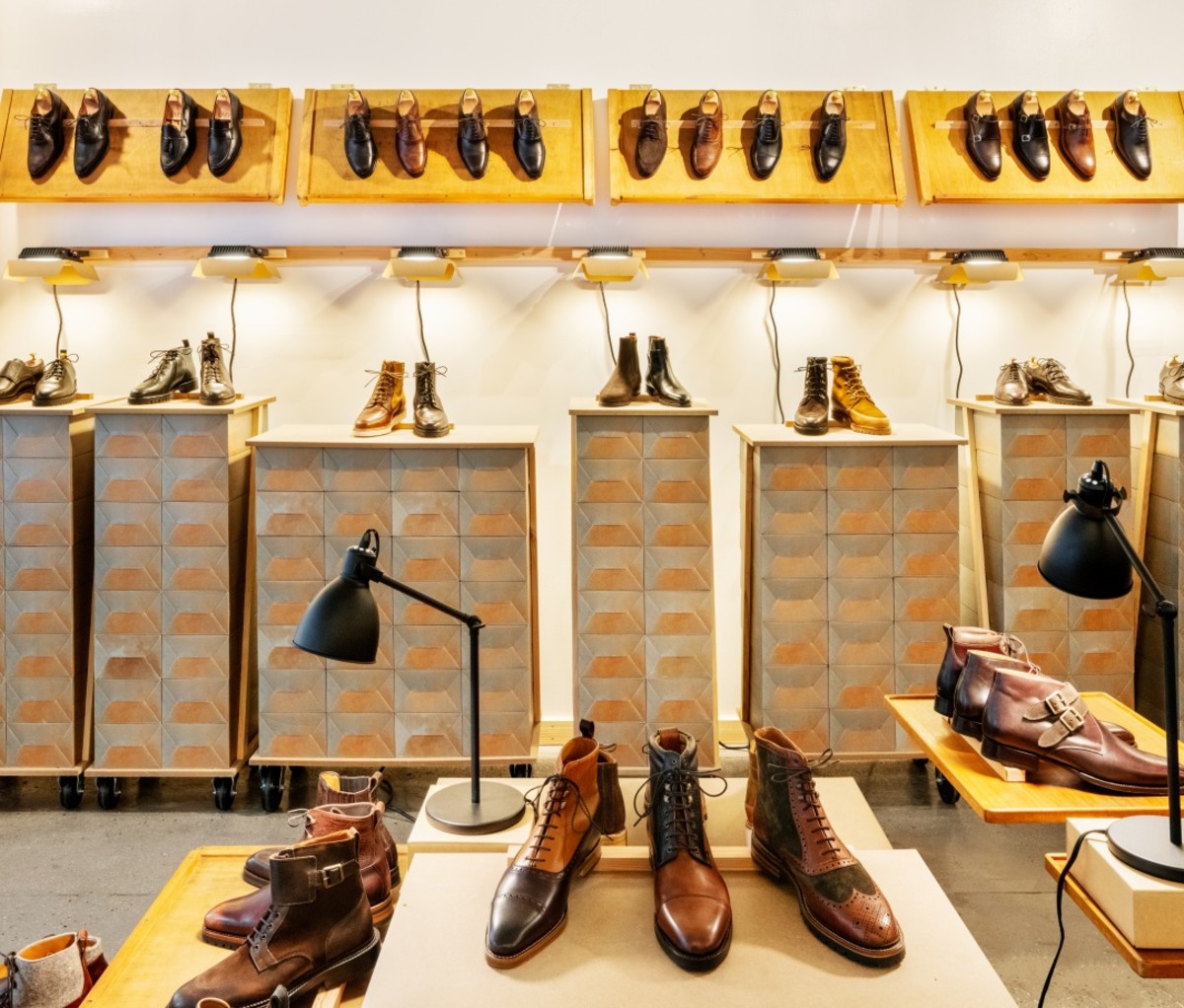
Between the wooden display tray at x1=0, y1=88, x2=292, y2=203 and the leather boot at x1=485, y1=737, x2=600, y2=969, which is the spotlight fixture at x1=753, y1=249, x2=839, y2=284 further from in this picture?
the leather boot at x1=485, y1=737, x2=600, y2=969

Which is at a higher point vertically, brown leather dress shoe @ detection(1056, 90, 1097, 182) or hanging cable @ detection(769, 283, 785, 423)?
brown leather dress shoe @ detection(1056, 90, 1097, 182)

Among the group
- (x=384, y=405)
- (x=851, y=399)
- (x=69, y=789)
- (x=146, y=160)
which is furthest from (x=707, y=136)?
(x=69, y=789)

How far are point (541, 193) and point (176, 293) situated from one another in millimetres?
1438

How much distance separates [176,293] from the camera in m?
3.92

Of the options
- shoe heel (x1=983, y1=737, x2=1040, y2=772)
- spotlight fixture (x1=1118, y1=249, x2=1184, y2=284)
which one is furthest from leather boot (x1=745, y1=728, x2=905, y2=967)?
spotlight fixture (x1=1118, y1=249, x2=1184, y2=284)

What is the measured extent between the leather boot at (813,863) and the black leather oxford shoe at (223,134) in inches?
117

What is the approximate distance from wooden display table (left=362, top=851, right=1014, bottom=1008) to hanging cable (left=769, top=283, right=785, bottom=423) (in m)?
2.46

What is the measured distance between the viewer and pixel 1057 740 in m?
1.85

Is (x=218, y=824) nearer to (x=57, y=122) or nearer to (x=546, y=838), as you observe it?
(x=546, y=838)

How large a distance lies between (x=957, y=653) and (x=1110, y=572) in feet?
1.71

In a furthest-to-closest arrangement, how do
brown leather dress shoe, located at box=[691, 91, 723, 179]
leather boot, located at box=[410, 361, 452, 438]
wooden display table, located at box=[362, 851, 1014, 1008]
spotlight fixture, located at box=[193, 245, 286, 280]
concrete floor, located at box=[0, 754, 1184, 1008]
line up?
brown leather dress shoe, located at box=[691, 91, 723, 179] → spotlight fixture, located at box=[193, 245, 286, 280] → leather boot, located at box=[410, 361, 452, 438] → concrete floor, located at box=[0, 754, 1184, 1008] → wooden display table, located at box=[362, 851, 1014, 1008]

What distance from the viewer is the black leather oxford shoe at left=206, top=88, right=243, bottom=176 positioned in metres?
3.69

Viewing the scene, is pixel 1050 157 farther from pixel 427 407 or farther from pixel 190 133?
pixel 190 133

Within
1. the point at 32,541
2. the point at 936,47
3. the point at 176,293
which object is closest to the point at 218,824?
the point at 32,541
